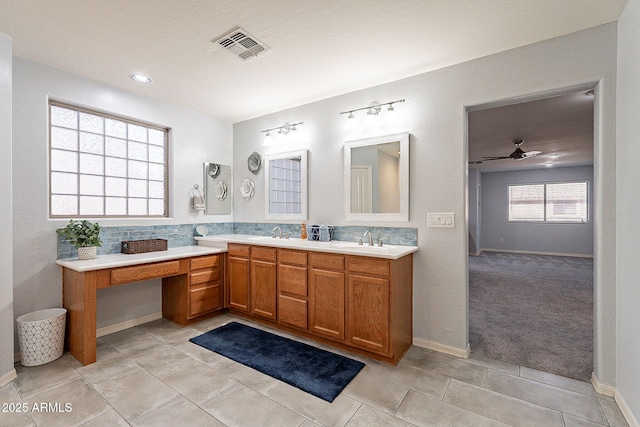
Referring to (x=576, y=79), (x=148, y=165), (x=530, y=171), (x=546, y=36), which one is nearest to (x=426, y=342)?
(x=576, y=79)

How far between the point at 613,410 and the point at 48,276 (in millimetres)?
4359

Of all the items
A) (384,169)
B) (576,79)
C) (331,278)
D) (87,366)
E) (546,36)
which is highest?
(546,36)

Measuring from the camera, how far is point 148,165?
3.46 metres

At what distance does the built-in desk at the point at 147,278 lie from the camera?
93.4 inches

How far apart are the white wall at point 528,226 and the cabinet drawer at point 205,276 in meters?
8.32

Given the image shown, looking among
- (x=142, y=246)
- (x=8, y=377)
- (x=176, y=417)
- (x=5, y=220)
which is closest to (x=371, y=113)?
(x=142, y=246)

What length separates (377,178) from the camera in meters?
2.96

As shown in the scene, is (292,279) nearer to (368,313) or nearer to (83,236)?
(368,313)

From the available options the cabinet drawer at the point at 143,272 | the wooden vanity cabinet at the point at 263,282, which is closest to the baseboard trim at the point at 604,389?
the wooden vanity cabinet at the point at 263,282

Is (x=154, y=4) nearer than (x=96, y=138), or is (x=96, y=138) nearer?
(x=154, y=4)

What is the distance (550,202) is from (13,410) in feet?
34.3

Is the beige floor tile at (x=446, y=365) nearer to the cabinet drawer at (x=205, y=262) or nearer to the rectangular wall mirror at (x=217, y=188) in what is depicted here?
the cabinet drawer at (x=205, y=262)

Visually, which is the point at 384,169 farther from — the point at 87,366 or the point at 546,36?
the point at 87,366

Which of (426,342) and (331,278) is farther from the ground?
(331,278)
